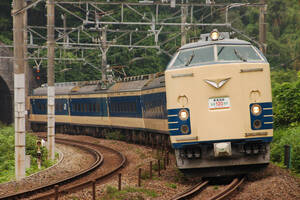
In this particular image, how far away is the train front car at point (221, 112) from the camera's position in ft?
42.6

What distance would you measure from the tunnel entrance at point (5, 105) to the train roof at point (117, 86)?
2.84 meters

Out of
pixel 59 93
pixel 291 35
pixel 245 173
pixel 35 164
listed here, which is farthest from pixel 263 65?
pixel 291 35

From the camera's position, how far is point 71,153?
2641cm

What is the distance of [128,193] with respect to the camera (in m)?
13.1

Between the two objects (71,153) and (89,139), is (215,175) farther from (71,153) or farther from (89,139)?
(89,139)

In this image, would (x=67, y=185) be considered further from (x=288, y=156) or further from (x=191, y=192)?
(x=288, y=156)

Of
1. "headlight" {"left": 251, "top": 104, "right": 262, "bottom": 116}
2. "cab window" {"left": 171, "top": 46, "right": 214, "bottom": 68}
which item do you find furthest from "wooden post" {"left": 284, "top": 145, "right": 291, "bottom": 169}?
"cab window" {"left": 171, "top": 46, "right": 214, "bottom": 68}

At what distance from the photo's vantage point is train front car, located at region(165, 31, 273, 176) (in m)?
13.0

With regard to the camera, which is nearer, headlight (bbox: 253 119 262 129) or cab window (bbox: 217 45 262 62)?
headlight (bbox: 253 119 262 129)

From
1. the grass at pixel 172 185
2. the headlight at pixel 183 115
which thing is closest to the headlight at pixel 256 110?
the headlight at pixel 183 115

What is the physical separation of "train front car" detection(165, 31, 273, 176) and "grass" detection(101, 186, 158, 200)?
104 cm

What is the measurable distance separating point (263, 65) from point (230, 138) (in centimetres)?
182

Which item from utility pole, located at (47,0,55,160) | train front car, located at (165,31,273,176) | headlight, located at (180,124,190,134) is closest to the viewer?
train front car, located at (165,31,273,176)

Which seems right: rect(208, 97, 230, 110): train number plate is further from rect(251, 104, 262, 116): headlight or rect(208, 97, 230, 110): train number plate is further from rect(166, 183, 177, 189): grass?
rect(166, 183, 177, 189): grass
